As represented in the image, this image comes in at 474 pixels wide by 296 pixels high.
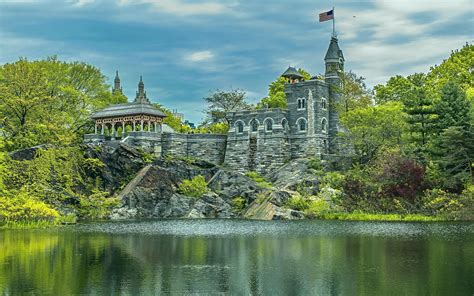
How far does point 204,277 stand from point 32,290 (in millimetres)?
5757

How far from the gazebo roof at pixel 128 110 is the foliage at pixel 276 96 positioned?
16.7 m

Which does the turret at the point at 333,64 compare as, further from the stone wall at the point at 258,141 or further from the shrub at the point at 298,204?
the shrub at the point at 298,204

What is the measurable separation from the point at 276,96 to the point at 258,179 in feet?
63.6

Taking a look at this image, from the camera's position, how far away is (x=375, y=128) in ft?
201

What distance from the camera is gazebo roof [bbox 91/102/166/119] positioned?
68.8 m

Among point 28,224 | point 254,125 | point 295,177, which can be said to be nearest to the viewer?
point 28,224

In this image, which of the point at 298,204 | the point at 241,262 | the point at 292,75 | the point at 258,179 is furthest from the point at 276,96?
the point at 241,262

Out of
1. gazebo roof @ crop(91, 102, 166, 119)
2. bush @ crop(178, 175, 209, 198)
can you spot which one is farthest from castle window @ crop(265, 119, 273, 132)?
gazebo roof @ crop(91, 102, 166, 119)

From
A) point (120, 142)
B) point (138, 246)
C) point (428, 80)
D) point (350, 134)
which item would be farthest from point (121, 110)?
point (138, 246)

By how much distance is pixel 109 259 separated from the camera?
1042 inches

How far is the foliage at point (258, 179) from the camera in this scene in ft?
206

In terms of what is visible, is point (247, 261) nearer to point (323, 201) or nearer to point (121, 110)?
point (323, 201)

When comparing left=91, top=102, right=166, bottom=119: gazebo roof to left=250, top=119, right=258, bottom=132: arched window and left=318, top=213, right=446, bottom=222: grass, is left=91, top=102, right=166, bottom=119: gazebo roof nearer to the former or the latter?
left=250, top=119, right=258, bottom=132: arched window

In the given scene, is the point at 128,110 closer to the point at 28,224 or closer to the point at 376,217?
the point at 28,224
